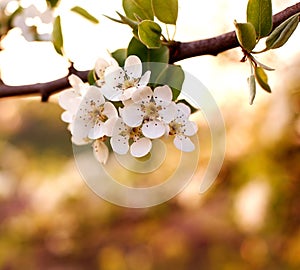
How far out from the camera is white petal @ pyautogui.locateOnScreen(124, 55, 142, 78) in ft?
1.51

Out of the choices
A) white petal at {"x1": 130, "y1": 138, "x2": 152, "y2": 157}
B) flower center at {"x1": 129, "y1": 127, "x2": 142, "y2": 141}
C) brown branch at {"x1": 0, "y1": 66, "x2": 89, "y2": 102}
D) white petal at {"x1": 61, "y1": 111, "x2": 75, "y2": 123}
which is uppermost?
flower center at {"x1": 129, "y1": 127, "x2": 142, "y2": 141}

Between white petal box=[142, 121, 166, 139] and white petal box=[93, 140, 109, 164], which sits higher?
white petal box=[142, 121, 166, 139]

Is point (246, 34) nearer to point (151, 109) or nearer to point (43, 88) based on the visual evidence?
point (151, 109)

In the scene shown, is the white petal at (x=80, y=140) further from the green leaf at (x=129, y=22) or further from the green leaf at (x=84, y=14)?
the green leaf at (x=84, y=14)

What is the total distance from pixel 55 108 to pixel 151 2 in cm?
235

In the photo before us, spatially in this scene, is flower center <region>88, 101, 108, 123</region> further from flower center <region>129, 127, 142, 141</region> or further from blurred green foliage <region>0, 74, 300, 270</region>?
blurred green foliage <region>0, 74, 300, 270</region>

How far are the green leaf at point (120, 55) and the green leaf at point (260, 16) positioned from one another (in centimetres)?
9

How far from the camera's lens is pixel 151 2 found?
50cm

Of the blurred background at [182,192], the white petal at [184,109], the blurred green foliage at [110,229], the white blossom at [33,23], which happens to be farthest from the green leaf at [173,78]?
the blurred green foliage at [110,229]

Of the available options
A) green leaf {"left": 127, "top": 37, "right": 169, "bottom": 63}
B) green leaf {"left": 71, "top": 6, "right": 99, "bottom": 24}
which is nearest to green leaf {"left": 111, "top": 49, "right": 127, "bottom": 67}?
green leaf {"left": 127, "top": 37, "right": 169, "bottom": 63}

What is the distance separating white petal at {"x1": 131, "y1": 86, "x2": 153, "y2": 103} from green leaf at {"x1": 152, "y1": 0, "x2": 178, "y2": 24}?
0.07m

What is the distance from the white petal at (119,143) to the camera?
45 cm

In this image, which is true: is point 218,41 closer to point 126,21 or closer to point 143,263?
point 126,21

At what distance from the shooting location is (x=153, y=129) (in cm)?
46
